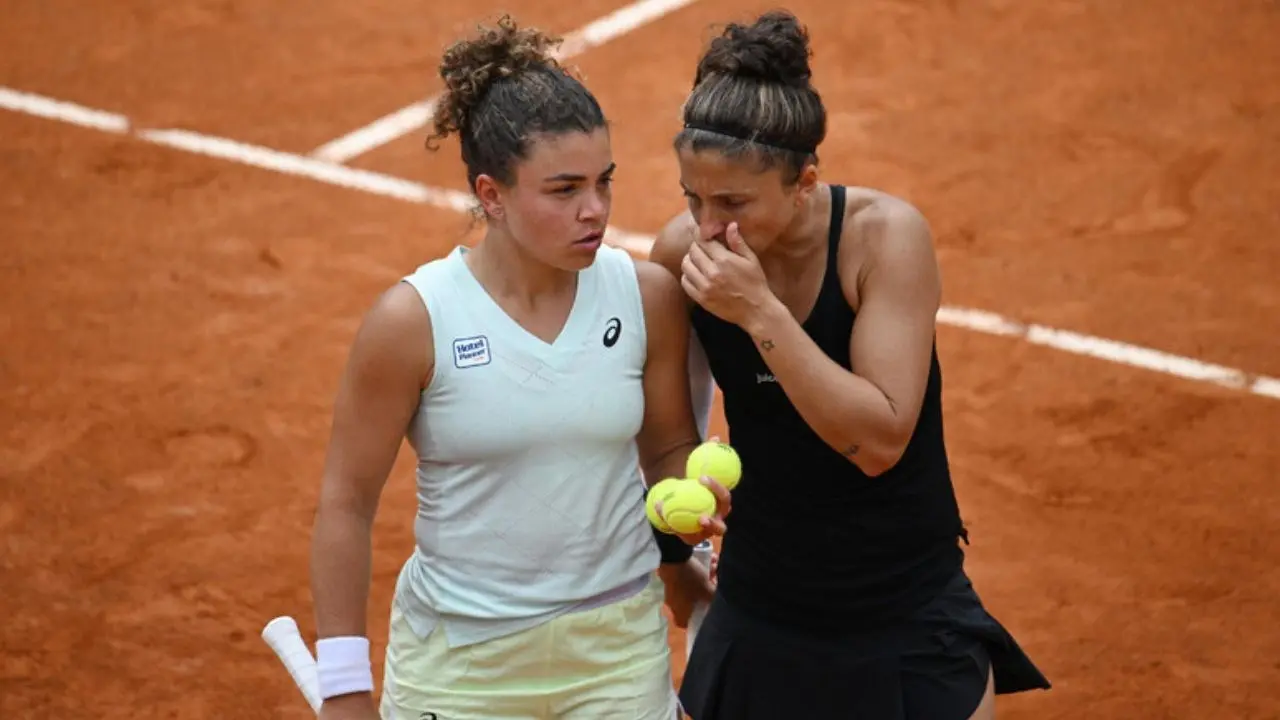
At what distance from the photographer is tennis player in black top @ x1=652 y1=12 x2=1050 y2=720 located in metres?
4.10

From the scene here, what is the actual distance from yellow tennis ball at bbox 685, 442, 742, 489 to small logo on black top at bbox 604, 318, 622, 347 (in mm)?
320

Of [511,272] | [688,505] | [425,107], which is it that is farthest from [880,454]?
[425,107]

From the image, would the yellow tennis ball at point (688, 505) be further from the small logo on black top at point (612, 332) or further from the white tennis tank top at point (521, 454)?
the small logo on black top at point (612, 332)

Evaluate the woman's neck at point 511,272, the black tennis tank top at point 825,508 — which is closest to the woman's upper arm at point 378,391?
the woman's neck at point 511,272

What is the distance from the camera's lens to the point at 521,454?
13.5 feet

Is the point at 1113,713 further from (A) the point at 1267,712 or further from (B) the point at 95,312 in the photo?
(B) the point at 95,312

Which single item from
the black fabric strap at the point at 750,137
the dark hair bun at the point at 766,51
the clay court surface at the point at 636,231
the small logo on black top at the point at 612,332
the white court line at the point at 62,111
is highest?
the dark hair bun at the point at 766,51

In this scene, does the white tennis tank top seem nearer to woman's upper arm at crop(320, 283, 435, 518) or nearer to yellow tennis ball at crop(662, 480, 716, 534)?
woman's upper arm at crop(320, 283, 435, 518)

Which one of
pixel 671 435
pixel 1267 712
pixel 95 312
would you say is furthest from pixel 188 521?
pixel 1267 712

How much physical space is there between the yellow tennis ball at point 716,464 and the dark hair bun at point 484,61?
95 cm

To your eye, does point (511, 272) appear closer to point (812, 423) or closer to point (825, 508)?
point (812, 423)

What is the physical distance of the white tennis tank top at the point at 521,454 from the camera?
409 cm

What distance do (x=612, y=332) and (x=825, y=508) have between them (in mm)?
680

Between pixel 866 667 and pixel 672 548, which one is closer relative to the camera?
pixel 866 667
